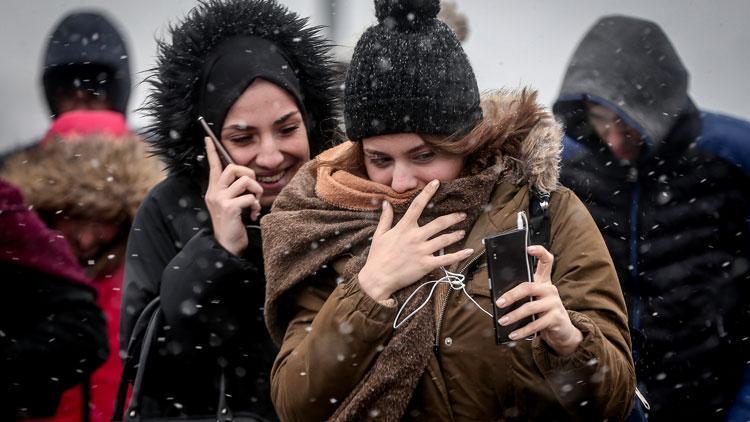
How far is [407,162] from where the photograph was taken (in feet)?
9.63

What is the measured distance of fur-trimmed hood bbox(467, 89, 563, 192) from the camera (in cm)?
291

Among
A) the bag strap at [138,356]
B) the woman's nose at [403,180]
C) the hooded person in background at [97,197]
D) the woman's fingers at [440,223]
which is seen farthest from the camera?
the hooded person in background at [97,197]

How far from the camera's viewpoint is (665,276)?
4.05 m

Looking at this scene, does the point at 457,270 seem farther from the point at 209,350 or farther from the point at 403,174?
the point at 209,350

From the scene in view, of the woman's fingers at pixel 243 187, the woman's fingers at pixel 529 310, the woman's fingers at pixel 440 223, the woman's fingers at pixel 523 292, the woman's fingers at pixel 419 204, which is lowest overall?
the woman's fingers at pixel 243 187

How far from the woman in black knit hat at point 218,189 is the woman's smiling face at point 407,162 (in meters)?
0.69

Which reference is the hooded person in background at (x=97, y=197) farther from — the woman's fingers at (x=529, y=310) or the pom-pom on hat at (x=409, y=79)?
the woman's fingers at (x=529, y=310)

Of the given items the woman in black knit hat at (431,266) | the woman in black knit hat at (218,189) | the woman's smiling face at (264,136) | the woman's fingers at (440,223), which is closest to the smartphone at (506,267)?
the woman in black knit hat at (431,266)

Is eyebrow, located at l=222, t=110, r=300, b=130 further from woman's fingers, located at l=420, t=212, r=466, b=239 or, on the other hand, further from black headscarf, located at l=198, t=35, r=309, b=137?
woman's fingers, located at l=420, t=212, r=466, b=239

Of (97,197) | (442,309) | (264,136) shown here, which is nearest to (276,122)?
(264,136)

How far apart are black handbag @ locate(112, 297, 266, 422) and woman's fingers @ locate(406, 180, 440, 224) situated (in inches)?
41.3

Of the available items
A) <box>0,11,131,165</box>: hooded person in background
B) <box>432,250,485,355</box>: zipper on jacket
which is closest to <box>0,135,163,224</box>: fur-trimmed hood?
<box>0,11,131,165</box>: hooded person in background

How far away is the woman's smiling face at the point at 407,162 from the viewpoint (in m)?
2.91

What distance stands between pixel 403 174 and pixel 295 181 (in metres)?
0.41
